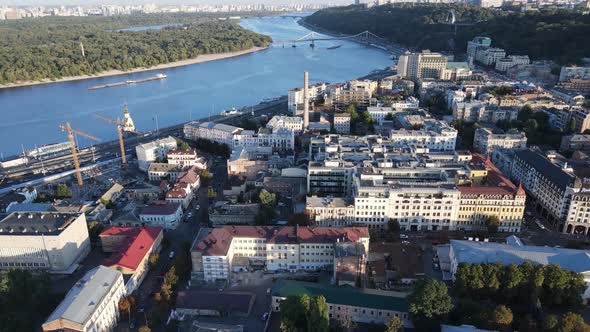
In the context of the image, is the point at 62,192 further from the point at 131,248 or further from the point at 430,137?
the point at 430,137

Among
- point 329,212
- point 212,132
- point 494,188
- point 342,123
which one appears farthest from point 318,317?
point 342,123

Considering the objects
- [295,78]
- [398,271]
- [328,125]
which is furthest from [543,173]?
[295,78]

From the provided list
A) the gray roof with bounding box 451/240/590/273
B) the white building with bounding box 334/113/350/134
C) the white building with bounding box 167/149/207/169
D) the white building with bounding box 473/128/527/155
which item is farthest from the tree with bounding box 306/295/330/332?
the white building with bounding box 334/113/350/134

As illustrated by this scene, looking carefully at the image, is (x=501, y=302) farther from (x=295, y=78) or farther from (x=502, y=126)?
(x=295, y=78)

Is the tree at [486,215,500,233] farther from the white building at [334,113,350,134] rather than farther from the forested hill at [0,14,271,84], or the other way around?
the forested hill at [0,14,271,84]

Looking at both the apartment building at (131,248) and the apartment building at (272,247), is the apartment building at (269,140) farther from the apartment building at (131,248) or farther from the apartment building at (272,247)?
the apartment building at (272,247)

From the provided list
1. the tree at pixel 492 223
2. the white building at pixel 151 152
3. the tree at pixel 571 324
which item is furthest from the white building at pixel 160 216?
the tree at pixel 571 324
